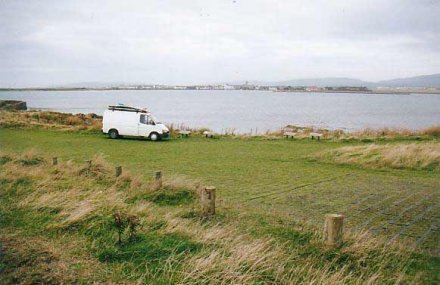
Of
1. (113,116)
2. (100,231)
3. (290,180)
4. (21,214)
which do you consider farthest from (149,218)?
(113,116)

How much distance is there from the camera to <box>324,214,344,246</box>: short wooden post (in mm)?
5953

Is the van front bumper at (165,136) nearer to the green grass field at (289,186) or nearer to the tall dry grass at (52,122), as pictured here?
the green grass field at (289,186)

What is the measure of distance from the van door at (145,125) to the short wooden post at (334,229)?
20.2 metres

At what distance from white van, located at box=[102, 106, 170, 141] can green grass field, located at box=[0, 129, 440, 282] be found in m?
3.06

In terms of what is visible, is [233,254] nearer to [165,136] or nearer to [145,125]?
[165,136]

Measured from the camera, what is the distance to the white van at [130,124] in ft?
83.4

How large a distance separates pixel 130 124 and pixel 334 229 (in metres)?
21.2

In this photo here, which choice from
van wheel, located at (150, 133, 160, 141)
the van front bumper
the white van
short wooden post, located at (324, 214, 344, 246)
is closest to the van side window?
the white van

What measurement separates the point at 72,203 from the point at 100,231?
Result: 1393 millimetres

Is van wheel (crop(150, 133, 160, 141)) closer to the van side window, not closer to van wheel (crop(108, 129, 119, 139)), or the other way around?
the van side window

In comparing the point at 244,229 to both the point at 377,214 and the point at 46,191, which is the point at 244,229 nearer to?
the point at 377,214

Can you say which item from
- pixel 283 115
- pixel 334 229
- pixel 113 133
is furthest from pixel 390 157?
pixel 283 115

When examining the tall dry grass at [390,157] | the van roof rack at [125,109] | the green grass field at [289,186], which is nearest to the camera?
the green grass field at [289,186]

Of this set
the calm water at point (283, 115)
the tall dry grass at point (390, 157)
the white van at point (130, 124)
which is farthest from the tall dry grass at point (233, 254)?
the calm water at point (283, 115)
